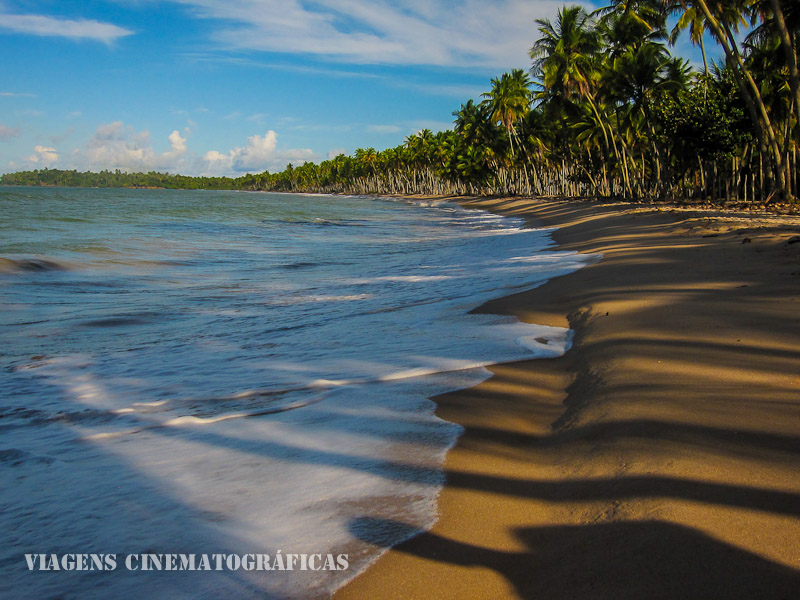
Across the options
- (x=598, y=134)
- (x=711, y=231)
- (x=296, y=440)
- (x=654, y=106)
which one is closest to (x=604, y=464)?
(x=296, y=440)

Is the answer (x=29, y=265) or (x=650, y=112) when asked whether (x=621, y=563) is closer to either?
(x=29, y=265)

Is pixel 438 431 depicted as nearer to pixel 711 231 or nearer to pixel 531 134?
pixel 711 231

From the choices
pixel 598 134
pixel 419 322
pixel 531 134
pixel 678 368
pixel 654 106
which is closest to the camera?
pixel 678 368

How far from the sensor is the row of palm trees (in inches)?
819

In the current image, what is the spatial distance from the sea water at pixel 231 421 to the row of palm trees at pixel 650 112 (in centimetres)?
1652

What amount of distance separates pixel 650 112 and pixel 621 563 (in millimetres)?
37970

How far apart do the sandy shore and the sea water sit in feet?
0.75

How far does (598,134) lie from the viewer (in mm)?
43219

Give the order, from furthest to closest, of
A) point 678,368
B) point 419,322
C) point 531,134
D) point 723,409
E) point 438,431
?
point 531,134
point 419,322
point 678,368
point 438,431
point 723,409

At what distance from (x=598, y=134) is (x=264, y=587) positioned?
4633cm

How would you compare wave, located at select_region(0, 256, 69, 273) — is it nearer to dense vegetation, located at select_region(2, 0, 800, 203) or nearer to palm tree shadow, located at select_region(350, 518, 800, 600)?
palm tree shadow, located at select_region(350, 518, 800, 600)

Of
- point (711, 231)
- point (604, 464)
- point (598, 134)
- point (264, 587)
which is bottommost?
point (264, 587)

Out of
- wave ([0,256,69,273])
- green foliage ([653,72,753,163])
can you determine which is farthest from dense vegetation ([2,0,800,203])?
wave ([0,256,69,273])

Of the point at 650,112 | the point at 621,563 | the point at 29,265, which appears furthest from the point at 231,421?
the point at 650,112
